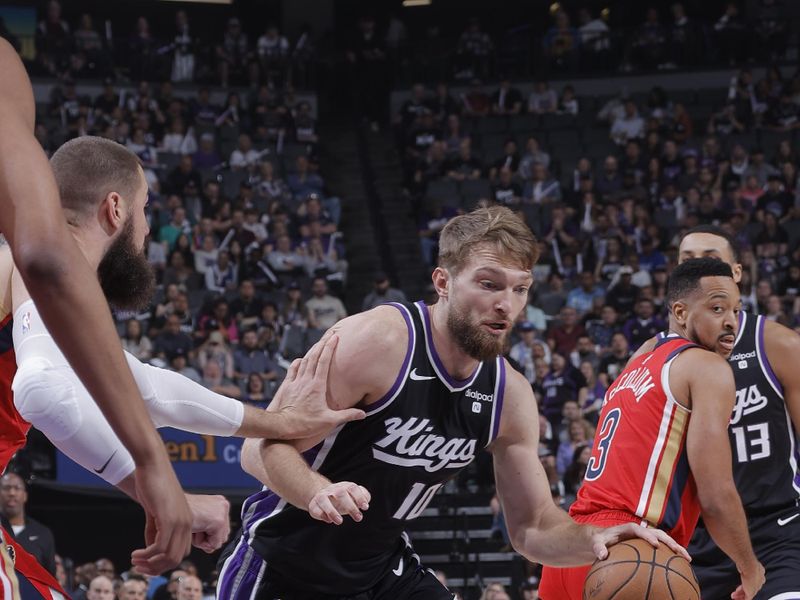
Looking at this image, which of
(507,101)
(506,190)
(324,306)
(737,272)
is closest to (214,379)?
(324,306)

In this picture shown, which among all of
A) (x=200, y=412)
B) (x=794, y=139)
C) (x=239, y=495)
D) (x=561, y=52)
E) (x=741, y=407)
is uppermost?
(x=561, y=52)

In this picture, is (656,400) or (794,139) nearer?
(656,400)

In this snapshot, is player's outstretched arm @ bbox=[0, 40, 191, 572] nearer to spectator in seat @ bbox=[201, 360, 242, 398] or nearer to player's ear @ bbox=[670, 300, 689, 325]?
player's ear @ bbox=[670, 300, 689, 325]

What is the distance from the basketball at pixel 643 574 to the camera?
3.92 meters

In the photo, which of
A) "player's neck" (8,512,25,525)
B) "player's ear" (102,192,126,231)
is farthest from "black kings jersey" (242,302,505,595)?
"player's neck" (8,512,25,525)

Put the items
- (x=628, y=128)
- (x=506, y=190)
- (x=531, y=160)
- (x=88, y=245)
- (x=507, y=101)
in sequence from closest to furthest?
(x=88, y=245) → (x=506, y=190) → (x=531, y=160) → (x=628, y=128) → (x=507, y=101)

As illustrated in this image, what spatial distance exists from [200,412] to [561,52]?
19.5 m

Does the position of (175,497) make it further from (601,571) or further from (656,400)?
(656,400)

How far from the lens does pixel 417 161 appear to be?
63.2 ft

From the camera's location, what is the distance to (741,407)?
5.04 m

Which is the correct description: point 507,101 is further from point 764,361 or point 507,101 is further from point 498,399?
point 498,399

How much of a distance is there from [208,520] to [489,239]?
1.87 m

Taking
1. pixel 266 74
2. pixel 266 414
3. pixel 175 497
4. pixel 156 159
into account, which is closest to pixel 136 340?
pixel 156 159

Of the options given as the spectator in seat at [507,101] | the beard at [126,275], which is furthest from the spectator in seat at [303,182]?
the beard at [126,275]
